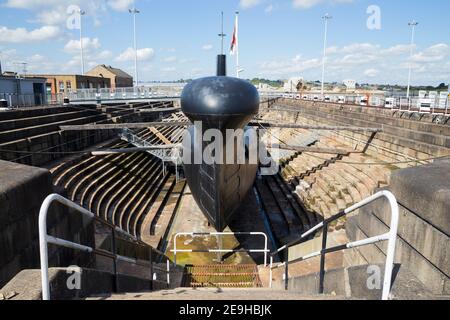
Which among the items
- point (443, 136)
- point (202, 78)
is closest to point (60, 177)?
point (202, 78)

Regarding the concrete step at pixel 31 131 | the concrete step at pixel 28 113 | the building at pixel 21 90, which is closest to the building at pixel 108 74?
the building at pixel 21 90

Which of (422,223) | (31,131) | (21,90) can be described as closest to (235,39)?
(31,131)

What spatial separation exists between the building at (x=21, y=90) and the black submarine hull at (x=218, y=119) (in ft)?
54.4

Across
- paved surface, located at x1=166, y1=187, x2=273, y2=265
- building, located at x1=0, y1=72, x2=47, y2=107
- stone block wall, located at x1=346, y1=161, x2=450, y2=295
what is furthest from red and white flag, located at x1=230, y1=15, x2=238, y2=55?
building, located at x1=0, y1=72, x2=47, y2=107

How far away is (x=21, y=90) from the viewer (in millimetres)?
24156

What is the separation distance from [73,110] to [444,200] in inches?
862

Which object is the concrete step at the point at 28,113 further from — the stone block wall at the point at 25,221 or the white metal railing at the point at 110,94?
the stone block wall at the point at 25,221

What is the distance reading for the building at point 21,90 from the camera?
66.5ft

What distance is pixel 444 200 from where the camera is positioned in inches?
132

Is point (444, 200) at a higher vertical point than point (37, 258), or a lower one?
higher

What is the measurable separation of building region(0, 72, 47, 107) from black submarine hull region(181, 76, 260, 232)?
54.4 feet
